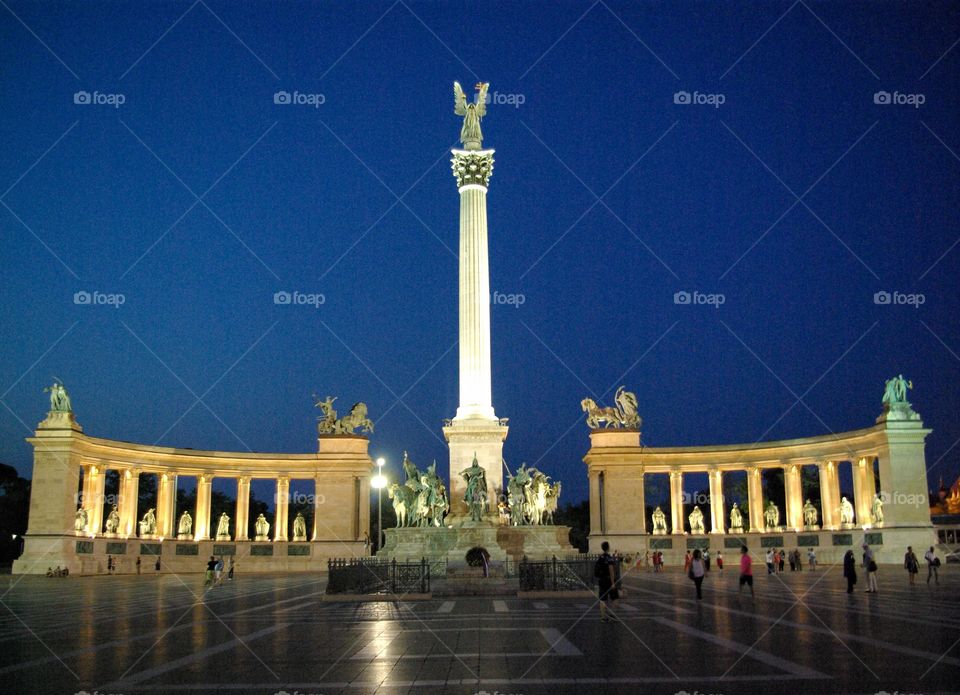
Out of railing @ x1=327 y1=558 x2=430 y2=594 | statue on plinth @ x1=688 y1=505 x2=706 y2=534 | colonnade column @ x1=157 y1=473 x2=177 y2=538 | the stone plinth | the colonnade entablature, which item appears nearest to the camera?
railing @ x1=327 y1=558 x2=430 y2=594

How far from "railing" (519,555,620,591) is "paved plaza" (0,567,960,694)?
325cm

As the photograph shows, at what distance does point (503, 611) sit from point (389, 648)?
923 cm

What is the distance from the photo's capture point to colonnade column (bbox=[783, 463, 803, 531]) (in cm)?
7375

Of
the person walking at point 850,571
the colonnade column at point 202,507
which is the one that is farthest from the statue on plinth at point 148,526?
the person walking at point 850,571

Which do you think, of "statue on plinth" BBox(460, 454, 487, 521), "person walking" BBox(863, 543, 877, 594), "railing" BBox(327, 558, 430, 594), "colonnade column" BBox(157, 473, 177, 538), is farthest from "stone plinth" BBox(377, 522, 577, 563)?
"colonnade column" BBox(157, 473, 177, 538)

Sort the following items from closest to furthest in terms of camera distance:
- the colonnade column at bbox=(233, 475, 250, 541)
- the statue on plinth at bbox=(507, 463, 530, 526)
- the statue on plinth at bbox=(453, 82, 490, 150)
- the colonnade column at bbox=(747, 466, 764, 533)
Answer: the statue on plinth at bbox=(507, 463, 530, 526), the statue on plinth at bbox=(453, 82, 490, 150), the colonnade column at bbox=(233, 475, 250, 541), the colonnade column at bbox=(747, 466, 764, 533)

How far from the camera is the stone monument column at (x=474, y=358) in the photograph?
168 ft

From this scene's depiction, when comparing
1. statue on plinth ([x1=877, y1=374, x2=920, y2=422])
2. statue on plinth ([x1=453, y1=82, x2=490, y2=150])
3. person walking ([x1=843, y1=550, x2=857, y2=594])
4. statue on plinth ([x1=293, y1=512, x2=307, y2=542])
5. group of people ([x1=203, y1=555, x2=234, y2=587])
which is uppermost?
statue on plinth ([x1=453, y1=82, x2=490, y2=150])

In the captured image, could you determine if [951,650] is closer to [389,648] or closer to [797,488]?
[389,648]

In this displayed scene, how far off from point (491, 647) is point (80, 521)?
196 ft

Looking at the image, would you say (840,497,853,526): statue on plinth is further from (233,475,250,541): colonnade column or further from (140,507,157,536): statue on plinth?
(140,507,157,536): statue on plinth

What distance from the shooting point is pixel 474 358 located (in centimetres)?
5359

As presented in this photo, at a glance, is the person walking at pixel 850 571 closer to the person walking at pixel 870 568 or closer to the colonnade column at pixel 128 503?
the person walking at pixel 870 568

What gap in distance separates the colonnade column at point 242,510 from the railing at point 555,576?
49.6 m
